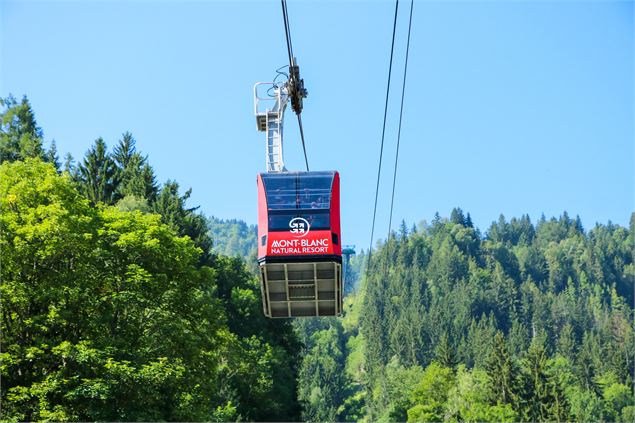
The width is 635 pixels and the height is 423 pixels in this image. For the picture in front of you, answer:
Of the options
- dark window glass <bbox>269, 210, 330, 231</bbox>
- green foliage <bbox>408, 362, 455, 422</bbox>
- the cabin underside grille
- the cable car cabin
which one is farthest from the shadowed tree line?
green foliage <bbox>408, 362, 455, 422</bbox>

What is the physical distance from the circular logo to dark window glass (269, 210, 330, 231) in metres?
0.07

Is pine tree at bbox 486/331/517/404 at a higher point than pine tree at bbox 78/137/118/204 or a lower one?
lower

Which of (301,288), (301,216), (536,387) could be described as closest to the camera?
(301,216)

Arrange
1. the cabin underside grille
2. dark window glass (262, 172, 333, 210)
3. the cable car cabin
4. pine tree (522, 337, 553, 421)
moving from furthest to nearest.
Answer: pine tree (522, 337, 553, 421)
the cabin underside grille
dark window glass (262, 172, 333, 210)
the cable car cabin

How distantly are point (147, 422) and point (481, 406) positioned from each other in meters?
81.2

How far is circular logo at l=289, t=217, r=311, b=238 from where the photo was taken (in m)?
31.7

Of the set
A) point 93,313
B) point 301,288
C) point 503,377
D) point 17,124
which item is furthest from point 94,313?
point 503,377

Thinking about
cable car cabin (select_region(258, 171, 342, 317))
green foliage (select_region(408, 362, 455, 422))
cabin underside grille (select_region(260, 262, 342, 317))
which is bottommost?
cabin underside grille (select_region(260, 262, 342, 317))

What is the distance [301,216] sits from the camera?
1256 inches

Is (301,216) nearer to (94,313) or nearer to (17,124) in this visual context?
(94,313)

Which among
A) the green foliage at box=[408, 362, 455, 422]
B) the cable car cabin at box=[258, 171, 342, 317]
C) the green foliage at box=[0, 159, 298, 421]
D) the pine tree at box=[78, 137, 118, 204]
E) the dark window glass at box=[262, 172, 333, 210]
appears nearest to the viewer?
the cable car cabin at box=[258, 171, 342, 317]

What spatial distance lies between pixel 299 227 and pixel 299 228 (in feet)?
0.11

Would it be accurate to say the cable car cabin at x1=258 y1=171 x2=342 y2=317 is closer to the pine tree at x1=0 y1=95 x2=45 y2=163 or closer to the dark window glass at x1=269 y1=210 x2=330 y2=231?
the dark window glass at x1=269 y1=210 x2=330 y2=231

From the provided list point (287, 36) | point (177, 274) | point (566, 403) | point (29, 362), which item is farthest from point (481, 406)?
point (287, 36)
